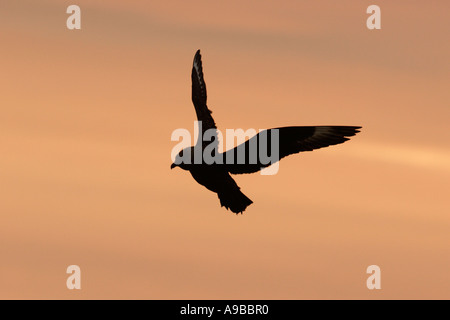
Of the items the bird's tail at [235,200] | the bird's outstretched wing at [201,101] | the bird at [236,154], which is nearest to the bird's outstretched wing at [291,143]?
the bird at [236,154]

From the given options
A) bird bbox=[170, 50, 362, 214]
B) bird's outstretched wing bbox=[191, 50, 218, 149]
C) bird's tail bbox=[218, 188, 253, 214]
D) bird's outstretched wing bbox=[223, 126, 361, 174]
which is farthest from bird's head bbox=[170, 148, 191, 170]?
bird's tail bbox=[218, 188, 253, 214]

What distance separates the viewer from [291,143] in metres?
13.7

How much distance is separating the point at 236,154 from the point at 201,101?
115cm

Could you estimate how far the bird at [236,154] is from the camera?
13.5 metres

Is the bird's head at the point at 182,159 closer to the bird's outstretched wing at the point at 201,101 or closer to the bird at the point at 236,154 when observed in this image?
the bird at the point at 236,154

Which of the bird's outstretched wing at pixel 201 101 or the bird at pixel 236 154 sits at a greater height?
the bird's outstretched wing at pixel 201 101

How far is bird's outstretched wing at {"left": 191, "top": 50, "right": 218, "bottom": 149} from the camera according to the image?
45.6ft

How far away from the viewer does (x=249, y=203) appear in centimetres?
1380

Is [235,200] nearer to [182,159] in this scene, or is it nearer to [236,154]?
[236,154]

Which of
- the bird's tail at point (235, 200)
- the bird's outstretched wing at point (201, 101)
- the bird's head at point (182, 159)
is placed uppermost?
the bird's outstretched wing at point (201, 101)

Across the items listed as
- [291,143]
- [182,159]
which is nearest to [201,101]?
[182,159]

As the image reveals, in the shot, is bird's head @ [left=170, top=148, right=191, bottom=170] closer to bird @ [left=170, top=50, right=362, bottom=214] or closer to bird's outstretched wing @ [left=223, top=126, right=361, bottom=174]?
bird @ [left=170, top=50, right=362, bottom=214]
